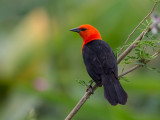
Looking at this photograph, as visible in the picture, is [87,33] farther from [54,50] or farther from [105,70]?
[54,50]

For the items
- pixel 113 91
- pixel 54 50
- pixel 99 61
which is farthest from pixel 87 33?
pixel 54 50

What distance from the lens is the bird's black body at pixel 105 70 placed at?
3.15 meters

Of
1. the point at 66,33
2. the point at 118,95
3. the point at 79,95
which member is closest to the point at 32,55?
the point at 66,33

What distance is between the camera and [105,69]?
3457 mm

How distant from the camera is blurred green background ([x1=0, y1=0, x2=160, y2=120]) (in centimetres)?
508

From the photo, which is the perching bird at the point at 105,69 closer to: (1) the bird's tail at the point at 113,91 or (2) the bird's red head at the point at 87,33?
(1) the bird's tail at the point at 113,91

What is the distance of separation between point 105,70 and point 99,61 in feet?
0.39

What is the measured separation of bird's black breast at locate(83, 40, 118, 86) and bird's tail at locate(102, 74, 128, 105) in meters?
0.06

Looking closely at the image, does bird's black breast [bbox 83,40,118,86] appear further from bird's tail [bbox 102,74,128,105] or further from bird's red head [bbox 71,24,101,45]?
bird's red head [bbox 71,24,101,45]

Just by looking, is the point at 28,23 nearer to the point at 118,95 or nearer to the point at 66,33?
the point at 66,33

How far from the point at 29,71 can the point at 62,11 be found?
136cm

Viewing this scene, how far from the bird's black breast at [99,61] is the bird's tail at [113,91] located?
63 millimetres

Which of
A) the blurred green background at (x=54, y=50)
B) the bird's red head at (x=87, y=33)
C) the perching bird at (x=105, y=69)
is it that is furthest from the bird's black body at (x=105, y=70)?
the blurred green background at (x=54, y=50)

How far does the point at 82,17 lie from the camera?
6168mm
